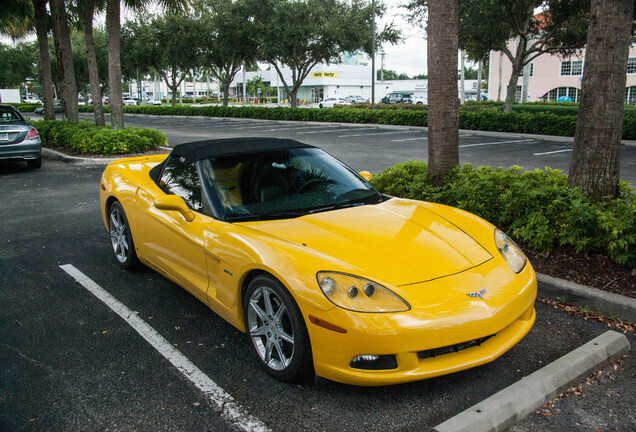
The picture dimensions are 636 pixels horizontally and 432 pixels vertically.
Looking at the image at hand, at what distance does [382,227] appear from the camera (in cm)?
351

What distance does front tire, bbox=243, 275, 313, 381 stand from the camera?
2.90 m

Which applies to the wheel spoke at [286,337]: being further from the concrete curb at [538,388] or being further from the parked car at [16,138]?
the parked car at [16,138]

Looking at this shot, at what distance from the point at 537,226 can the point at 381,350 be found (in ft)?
9.93

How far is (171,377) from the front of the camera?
3219 mm

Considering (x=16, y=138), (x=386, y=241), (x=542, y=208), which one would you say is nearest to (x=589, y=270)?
(x=542, y=208)

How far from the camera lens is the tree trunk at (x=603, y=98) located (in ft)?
16.0

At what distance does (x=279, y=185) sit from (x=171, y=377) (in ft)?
5.15

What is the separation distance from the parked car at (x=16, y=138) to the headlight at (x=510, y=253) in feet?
36.5

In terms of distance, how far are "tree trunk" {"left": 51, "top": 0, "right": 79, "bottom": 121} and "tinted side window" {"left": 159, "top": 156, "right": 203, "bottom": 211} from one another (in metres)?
13.6

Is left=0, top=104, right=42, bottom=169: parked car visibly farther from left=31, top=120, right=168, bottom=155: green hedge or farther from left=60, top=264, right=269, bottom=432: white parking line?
left=60, top=264, right=269, bottom=432: white parking line

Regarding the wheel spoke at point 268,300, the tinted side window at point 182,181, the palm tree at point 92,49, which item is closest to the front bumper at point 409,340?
the wheel spoke at point 268,300

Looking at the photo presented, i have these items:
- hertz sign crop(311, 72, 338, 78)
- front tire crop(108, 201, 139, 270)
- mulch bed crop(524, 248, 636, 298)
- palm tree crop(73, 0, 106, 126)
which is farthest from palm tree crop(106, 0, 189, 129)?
hertz sign crop(311, 72, 338, 78)

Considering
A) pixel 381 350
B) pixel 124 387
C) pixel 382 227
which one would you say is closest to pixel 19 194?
pixel 124 387

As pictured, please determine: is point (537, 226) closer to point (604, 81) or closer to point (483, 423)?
point (604, 81)
